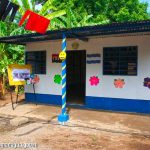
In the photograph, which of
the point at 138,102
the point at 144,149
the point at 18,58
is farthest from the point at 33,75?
the point at 144,149

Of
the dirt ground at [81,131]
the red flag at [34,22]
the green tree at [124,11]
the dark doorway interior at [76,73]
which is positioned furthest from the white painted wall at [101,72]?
the green tree at [124,11]

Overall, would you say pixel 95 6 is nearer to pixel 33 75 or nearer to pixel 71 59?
pixel 71 59

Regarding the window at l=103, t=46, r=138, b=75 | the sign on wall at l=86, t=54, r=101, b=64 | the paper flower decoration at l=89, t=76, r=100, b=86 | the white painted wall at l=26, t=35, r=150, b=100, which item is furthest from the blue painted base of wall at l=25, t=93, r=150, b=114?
the sign on wall at l=86, t=54, r=101, b=64

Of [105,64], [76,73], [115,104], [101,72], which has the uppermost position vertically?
[105,64]

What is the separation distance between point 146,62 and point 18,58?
7.93 meters

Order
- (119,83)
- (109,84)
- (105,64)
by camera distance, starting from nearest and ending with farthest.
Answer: (119,83)
(109,84)
(105,64)

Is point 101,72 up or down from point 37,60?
down

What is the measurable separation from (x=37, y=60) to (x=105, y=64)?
3.35 meters

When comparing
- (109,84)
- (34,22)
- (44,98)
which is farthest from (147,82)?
(44,98)

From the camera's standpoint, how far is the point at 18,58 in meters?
15.3

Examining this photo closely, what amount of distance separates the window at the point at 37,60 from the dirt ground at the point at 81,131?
246 cm

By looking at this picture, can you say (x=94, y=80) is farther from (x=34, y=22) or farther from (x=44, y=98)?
(x=34, y=22)

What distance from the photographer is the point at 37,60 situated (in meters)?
12.4

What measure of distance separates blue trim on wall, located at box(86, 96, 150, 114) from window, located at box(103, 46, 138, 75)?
99 cm
